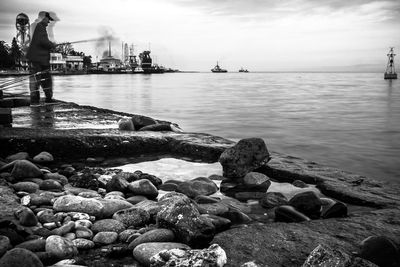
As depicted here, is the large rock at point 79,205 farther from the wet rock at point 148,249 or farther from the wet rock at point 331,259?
the wet rock at point 331,259

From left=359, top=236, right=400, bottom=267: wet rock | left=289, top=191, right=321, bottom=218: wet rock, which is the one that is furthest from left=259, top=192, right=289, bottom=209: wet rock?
left=359, top=236, right=400, bottom=267: wet rock

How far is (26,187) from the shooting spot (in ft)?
11.0

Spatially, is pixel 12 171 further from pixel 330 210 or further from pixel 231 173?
pixel 330 210

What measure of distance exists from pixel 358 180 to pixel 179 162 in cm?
239

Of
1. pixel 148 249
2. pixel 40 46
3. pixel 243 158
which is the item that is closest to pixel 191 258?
pixel 148 249

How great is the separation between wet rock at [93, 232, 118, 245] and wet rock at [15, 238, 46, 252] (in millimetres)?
350

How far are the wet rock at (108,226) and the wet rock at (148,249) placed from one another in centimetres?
43

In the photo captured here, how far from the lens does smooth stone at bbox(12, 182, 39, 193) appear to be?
3.32 meters

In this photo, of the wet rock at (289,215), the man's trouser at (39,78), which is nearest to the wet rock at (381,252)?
the wet rock at (289,215)

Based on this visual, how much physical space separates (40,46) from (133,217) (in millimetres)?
8465

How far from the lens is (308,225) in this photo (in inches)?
103

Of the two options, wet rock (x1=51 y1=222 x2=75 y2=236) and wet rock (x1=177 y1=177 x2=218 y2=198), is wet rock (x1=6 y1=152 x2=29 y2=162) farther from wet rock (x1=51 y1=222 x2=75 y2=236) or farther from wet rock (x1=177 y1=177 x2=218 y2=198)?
wet rock (x1=51 y1=222 x2=75 y2=236)

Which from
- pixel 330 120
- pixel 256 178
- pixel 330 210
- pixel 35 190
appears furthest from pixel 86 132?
pixel 330 120

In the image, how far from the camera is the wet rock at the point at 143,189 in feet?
11.6
